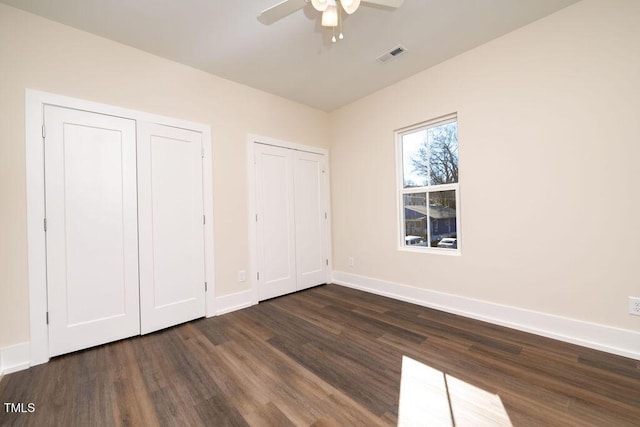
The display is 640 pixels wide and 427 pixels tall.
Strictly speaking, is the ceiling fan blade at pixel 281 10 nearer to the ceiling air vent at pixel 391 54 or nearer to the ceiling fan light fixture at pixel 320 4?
the ceiling fan light fixture at pixel 320 4

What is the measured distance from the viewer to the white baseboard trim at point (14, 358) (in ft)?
6.08

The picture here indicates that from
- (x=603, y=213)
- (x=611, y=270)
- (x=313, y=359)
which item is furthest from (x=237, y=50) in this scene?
(x=611, y=270)

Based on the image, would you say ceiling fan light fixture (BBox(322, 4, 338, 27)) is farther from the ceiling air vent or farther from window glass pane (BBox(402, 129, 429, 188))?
window glass pane (BBox(402, 129, 429, 188))

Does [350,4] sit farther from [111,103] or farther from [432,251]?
[432,251]

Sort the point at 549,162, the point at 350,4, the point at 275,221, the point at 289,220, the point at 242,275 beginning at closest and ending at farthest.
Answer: the point at 350,4
the point at 549,162
the point at 242,275
the point at 275,221
the point at 289,220

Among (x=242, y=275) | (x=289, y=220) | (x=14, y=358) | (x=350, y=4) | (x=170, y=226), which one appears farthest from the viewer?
(x=289, y=220)

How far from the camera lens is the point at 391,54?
2.66 metres

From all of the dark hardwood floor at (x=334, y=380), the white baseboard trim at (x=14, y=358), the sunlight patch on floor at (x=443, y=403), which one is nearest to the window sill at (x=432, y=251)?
the dark hardwood floor at (x=334, y=380)

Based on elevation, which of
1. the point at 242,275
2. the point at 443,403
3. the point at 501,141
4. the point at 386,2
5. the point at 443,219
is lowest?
the point at 443,403

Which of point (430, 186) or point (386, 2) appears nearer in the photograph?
point (386, 2)

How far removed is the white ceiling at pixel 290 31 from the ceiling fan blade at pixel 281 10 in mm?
385

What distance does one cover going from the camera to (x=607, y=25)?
195 centimetres

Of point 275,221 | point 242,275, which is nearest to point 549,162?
point 275,221

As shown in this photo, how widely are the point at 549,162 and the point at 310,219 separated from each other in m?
2.76
